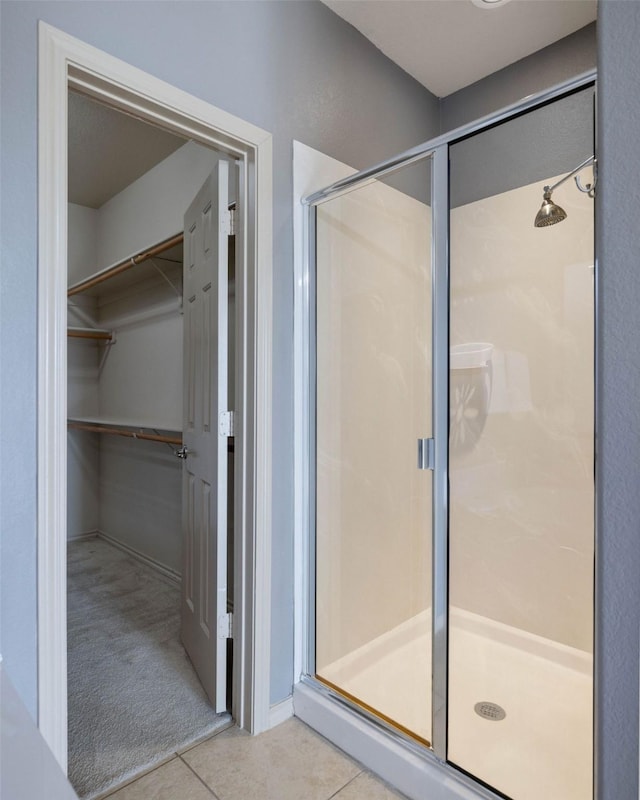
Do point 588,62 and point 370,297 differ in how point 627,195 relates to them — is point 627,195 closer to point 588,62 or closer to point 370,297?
point 370,297

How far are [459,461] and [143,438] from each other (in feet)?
6.91

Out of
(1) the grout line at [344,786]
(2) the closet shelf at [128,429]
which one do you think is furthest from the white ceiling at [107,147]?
(1) the grout line at [344,786]

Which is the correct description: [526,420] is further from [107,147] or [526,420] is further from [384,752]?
[107,147]

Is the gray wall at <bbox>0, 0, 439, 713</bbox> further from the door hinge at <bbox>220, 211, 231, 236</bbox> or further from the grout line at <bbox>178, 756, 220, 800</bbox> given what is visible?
the grout line at <bbox>178, 756, 220, 800</bbox>

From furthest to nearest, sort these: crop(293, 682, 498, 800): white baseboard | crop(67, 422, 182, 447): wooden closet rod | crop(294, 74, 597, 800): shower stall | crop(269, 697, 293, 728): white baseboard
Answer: crop(67, 422, 182, 447): wooden closet rod, crop(269, 697, 293, 728): white baseboard, crop(294, 74, 597, 800): shower stall, crop(293, 682, 498, 800): white baseboard

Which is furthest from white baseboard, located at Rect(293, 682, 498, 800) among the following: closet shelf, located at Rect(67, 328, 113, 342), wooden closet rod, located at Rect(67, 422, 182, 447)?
closet shelf, located at Rect(67, 328, 113, 342)

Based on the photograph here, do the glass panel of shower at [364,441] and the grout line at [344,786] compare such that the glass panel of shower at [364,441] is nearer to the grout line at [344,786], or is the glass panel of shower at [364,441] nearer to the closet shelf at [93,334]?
the grout line at [344,786]

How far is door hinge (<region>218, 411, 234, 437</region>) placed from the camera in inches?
74.2

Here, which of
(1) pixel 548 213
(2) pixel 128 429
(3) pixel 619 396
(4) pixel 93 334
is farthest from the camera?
(4) pixel 93 334

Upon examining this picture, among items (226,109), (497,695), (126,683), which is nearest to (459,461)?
(497,695)

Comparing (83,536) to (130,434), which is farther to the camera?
(83,536)

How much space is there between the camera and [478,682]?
1680mm

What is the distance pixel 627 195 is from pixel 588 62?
81.5 inches

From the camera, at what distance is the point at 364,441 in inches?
78.6
